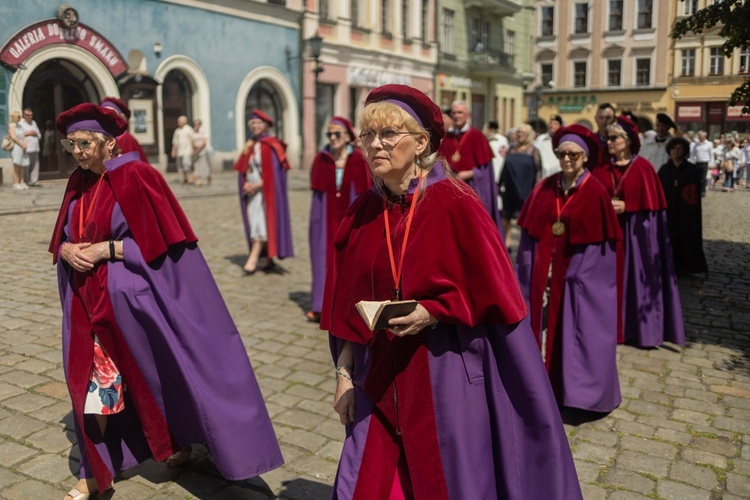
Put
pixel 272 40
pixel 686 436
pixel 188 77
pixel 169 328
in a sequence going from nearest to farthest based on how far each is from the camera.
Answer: pixel 169 328
pixel 686 436
pixel 188 77
pixel 272 40

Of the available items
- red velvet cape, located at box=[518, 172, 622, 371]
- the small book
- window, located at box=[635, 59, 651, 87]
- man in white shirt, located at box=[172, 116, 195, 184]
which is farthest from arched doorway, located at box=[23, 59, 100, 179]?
window, located at box=[635, 59, 651, 87]

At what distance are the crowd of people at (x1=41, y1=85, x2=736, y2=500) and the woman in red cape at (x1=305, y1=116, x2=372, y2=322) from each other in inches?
95.7

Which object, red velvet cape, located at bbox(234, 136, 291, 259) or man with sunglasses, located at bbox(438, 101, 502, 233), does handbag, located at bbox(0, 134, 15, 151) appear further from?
man with sunglasses, located at bbox(438, 101, 502, 233)

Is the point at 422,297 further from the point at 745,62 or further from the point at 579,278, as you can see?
the point at 745,62

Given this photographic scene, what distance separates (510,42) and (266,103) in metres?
21.3

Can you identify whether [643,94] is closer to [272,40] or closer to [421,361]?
[272,40]

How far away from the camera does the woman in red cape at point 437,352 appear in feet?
8.20

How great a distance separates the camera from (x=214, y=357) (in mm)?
3629

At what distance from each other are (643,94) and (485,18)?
9193 millimetres

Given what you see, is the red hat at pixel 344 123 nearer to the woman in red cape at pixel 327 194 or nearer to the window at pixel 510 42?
the woman in red cape at pixel 327 194

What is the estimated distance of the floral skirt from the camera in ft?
11.5

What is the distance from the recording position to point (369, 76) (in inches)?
1147

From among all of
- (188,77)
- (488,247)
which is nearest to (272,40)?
(188,77)

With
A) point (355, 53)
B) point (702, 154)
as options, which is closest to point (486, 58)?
point (355, 53)
